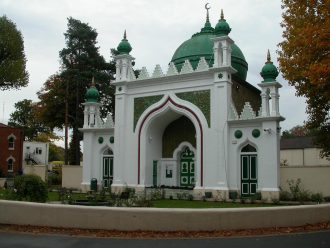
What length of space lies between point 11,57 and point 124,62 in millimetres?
10113

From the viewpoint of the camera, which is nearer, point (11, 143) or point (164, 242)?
point (164, 242)

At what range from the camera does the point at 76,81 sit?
40719 millimetres

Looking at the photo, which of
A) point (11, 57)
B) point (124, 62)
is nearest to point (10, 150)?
point (11, 57)

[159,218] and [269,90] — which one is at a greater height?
[269,90]

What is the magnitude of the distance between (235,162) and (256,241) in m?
12.8

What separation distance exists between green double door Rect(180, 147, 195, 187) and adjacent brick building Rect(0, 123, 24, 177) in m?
24.8

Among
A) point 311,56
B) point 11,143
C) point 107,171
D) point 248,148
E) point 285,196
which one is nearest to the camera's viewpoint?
point 311,56

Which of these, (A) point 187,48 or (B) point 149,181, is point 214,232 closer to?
(B) point 149,181

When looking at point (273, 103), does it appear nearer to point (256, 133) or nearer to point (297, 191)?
point (256, 133)

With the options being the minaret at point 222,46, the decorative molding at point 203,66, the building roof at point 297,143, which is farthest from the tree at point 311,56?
the building roof at point 297,143

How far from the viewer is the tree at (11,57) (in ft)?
102

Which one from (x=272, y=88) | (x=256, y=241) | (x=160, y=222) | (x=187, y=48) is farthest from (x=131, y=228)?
(x=187, y=48)

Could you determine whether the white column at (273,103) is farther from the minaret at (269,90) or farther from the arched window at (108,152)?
the arched window at (108,152)

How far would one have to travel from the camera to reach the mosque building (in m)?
22.8
